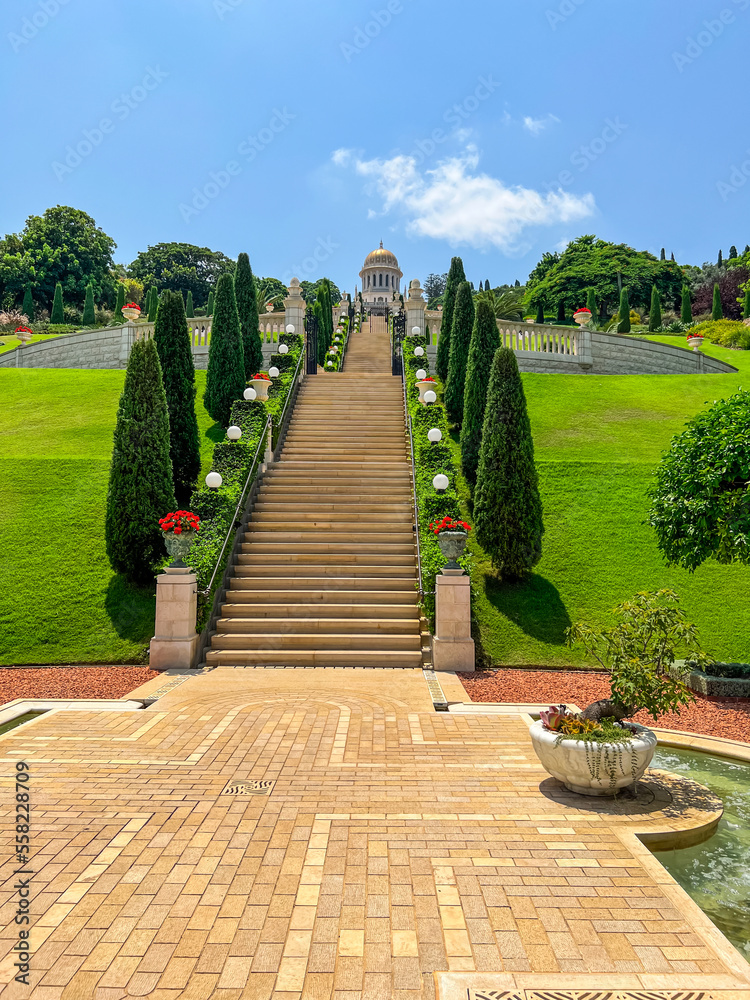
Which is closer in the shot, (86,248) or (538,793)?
(538,793)

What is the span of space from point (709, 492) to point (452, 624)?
4613 mm

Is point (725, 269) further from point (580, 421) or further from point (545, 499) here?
point (545, 499)

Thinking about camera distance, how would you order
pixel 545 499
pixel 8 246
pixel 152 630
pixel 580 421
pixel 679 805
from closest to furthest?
1. pixel 679 805
2. pixel 152 630
3. pixel 545 499
4. pixel 580 421
5. pixel 8 246

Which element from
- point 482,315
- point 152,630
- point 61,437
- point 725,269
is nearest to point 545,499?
point 482,315

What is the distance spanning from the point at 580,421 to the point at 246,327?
43.3 ft

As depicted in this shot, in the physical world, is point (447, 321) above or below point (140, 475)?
above

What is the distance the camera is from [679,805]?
5262 mm

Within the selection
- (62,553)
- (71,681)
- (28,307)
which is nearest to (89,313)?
(28,307)

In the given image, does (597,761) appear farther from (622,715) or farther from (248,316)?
(248,316)

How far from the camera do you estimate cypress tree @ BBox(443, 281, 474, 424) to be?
66.8 ft

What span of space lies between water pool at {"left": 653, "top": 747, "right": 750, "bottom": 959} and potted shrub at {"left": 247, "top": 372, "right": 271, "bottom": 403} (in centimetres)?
1548

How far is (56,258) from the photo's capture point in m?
58.9

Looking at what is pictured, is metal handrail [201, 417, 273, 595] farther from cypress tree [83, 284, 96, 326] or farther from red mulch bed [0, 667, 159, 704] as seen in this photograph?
cypress tree [83, 284, 96, 326]

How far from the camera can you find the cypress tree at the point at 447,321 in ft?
76.5
